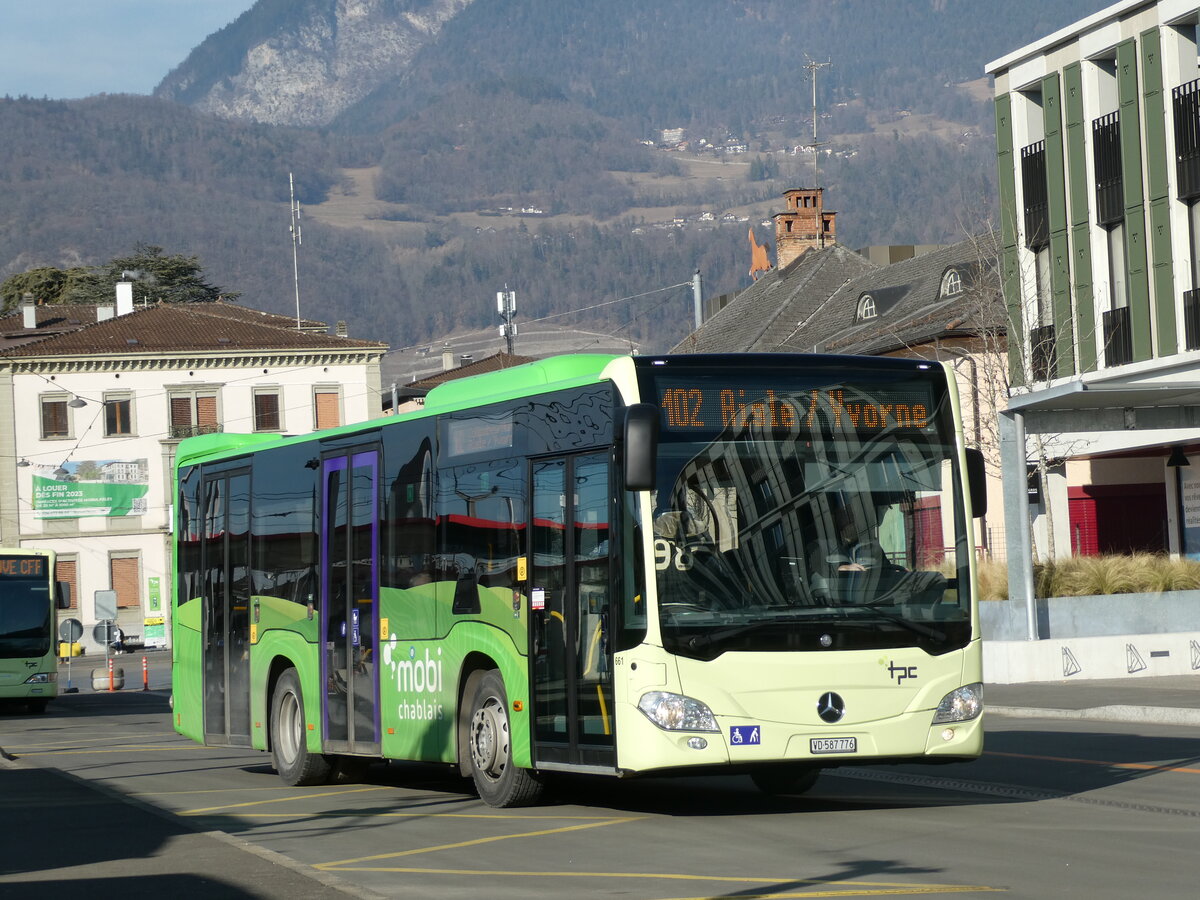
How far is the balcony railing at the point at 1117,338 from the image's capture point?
38.5 meters

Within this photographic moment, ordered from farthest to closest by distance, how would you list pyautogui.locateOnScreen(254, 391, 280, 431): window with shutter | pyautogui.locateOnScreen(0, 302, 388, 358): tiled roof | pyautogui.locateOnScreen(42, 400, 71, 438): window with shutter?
pyautogui.locateOnScreen(254, 391, 280, 431): window with shutter, pyautogui.locateOnScreen(0, 302, 388, 358): tiled roof, pyautogui.locateOnScreen(42, 400, 71, 438): window with shutter

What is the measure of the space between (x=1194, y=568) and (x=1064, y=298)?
12991 millimetres

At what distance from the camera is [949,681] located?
41.6 feet

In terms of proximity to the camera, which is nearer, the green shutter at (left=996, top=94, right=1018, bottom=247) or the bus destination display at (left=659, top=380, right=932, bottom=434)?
the bus destination display at (left=659, top=380, right=932, bottom=434)

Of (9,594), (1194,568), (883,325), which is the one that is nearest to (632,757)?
(1194,568)

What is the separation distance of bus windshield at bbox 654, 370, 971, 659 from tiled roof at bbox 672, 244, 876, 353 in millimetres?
50605

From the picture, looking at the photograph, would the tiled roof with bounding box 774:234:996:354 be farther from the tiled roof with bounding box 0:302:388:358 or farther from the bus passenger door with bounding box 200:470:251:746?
the bus passenger door with bounding box 200:470:251:746

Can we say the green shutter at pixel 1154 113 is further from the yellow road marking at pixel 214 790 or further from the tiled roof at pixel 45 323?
the tiled roof at pixel 45 323

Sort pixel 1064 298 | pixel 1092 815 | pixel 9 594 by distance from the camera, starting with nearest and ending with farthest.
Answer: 1. pixel 1092 815
2. pixel 9 594
3. pixel 1064 298

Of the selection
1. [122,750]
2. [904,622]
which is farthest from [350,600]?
[122,750]

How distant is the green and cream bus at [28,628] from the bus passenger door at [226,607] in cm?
1889

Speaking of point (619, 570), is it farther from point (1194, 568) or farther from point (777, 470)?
point (1194, 568)

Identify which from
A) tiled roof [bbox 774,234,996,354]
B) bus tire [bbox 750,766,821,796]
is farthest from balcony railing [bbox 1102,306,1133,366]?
bus tire [bbox 750,766,821,796]

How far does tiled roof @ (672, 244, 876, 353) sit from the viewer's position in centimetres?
6662
